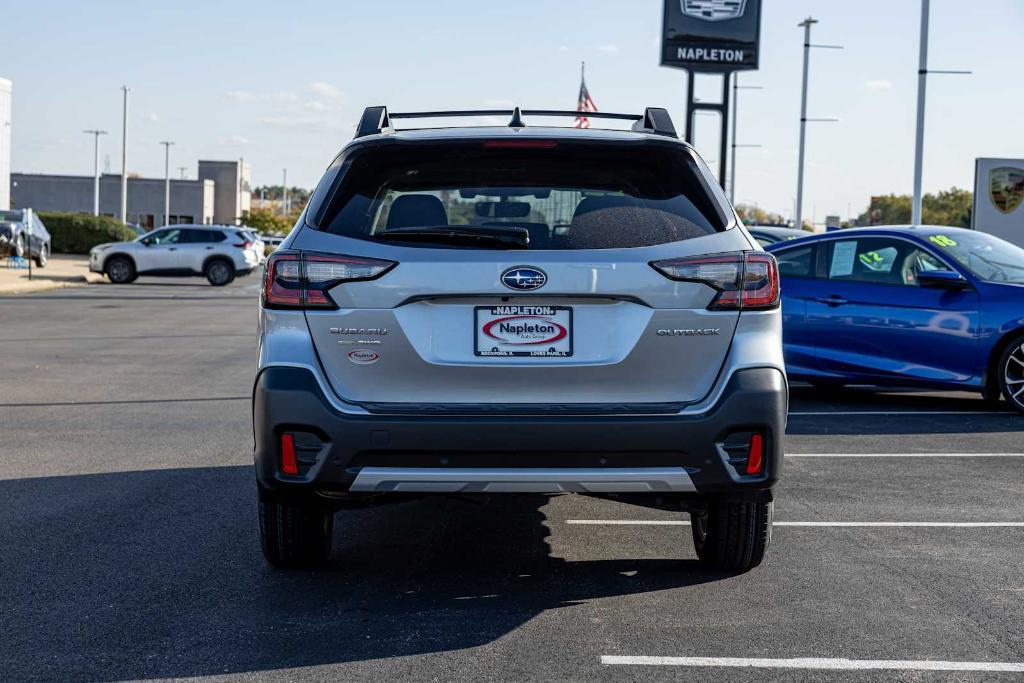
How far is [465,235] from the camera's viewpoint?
15.9 feet

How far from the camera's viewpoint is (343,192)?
5102 millimetres

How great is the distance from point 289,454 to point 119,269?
114 feet

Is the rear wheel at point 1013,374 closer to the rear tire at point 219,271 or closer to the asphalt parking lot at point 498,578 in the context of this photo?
the asphalt parking lot at point 498,578

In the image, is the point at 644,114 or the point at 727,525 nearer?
the point at 727,525

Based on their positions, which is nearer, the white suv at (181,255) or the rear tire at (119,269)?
the rear tire at (119,269)

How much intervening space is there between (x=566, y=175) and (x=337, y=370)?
4.01ft

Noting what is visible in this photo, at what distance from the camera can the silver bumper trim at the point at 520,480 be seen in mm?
4766

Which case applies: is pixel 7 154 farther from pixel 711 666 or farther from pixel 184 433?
pixel 711 666

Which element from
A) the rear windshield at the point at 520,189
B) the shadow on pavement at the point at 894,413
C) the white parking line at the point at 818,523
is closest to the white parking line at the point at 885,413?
the shadow on pavement at the point at 894,413

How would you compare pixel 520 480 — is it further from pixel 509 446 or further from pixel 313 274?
pixel 313 274

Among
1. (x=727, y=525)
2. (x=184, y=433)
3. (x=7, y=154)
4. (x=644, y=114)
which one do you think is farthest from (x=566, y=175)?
(x=7, y=154)

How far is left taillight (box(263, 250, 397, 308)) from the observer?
15.8 ft

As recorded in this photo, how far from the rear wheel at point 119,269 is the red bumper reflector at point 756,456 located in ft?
114

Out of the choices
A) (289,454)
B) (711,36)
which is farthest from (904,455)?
(711,36)
